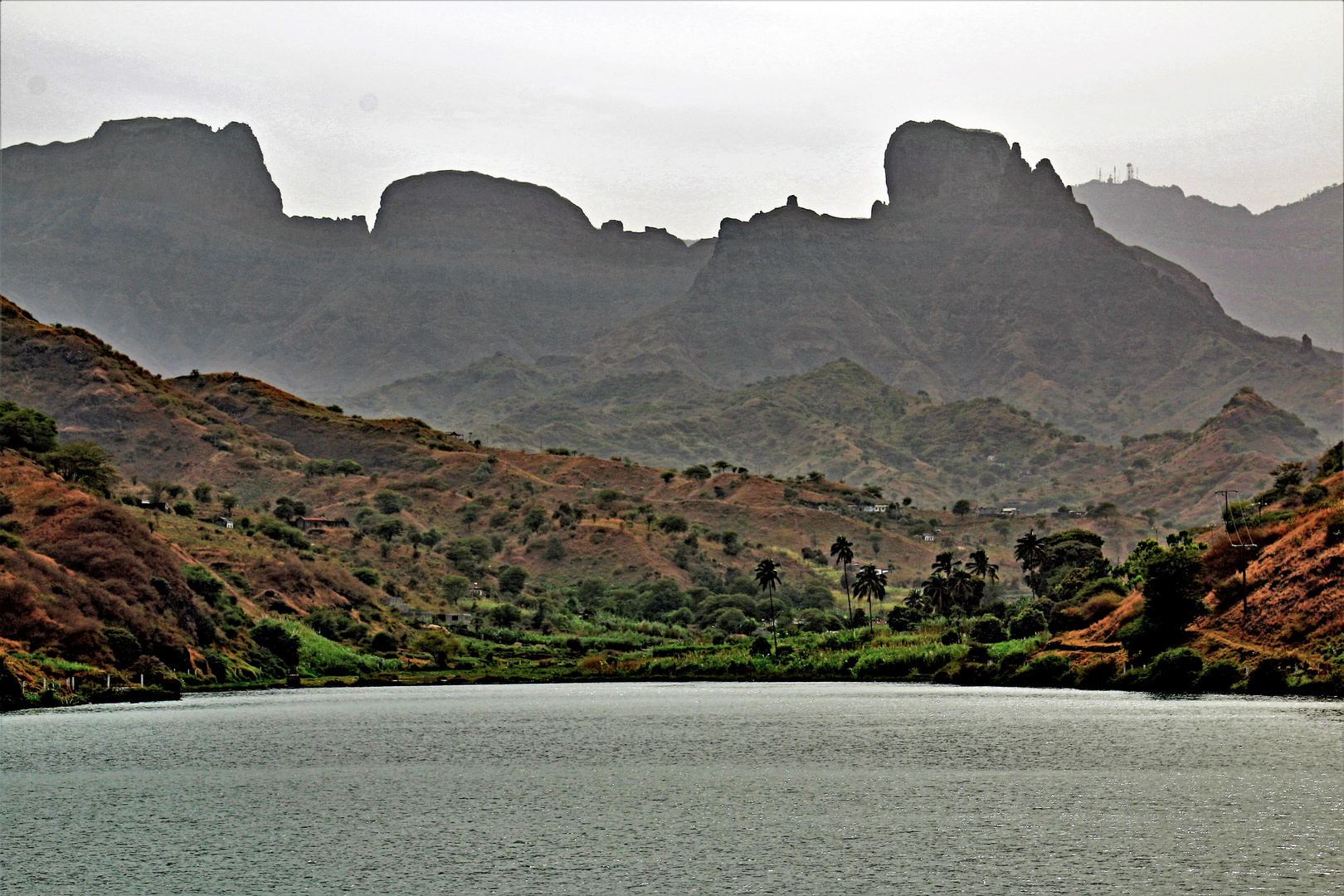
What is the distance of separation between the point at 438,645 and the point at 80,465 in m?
53.1

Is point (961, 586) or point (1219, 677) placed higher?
point (961, 586)

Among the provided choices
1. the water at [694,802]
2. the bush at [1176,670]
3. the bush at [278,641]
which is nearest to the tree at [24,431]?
the bush at [278,641]

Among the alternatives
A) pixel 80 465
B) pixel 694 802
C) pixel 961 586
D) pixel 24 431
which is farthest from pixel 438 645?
pixel 694 802

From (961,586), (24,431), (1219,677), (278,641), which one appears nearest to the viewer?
(1219,677)

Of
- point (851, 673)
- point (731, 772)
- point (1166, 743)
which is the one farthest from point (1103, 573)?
point (731, 772)

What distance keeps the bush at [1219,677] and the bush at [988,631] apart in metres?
41.5

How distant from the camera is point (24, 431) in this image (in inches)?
6353

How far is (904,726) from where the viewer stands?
9375cm

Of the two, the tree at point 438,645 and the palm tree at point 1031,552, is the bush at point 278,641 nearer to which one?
the tree at point 438,645

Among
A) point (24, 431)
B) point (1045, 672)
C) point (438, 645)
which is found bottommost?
point (1045, 672)

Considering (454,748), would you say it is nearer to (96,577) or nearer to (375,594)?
(96,577)

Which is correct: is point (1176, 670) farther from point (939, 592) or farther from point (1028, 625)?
point (939, 592)

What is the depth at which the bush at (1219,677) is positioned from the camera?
109 metres

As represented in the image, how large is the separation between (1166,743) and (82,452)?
471 ft
